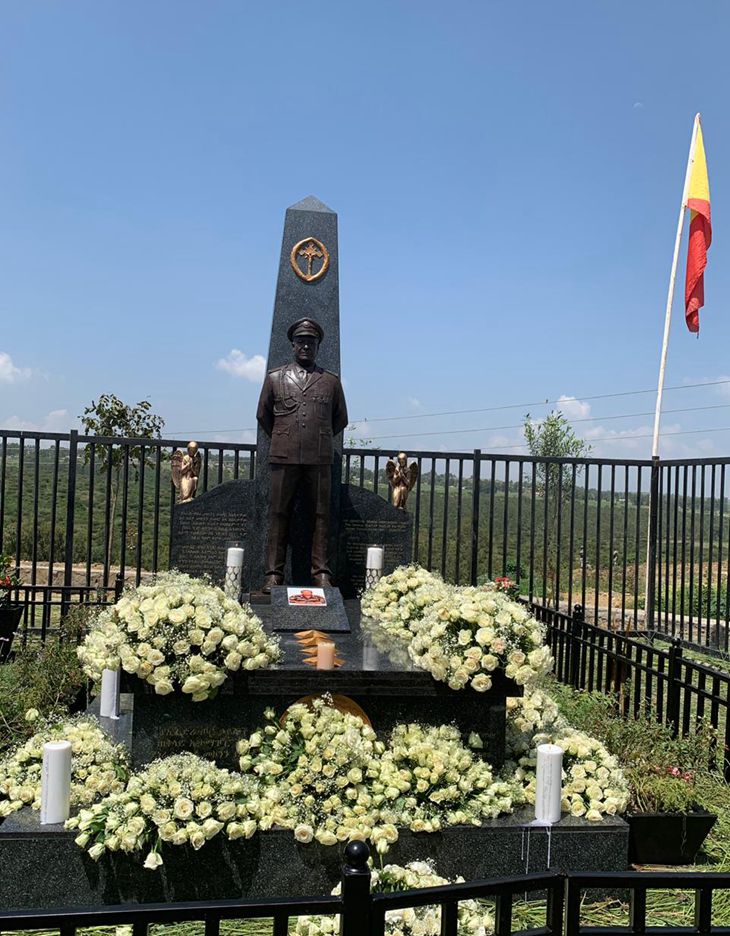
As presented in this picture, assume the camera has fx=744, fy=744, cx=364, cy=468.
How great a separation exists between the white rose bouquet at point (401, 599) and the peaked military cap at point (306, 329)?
7.28 feet

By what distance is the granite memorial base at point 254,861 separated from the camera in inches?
125

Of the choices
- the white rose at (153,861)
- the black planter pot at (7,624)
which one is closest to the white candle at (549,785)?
the white rose at (153,861)

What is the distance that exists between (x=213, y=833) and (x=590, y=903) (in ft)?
5.81

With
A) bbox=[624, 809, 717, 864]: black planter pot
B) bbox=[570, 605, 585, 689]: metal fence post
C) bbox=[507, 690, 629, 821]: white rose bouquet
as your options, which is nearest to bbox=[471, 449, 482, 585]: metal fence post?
bbox=[570, 605, 585, 689]: metal fence post

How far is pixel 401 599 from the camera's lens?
5.38 m

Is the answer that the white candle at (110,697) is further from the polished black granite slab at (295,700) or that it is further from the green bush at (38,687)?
the polished black granite slab at (295,700)

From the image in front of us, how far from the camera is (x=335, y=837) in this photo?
3.28 meters

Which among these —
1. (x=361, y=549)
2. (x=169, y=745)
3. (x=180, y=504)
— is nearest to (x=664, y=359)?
(x=361, y=549)

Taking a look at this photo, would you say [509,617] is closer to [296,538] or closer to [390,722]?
[390,722]

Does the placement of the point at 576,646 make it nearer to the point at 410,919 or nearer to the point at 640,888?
the point at 410,919

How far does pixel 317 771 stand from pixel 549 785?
3.61 ft

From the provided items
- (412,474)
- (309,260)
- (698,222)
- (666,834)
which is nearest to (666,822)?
(666,834)

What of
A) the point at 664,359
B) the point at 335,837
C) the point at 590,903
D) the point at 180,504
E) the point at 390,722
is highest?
the point at 664,359

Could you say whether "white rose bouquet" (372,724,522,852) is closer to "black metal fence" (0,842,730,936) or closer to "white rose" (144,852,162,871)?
"white rose" (144,852,162,871)
